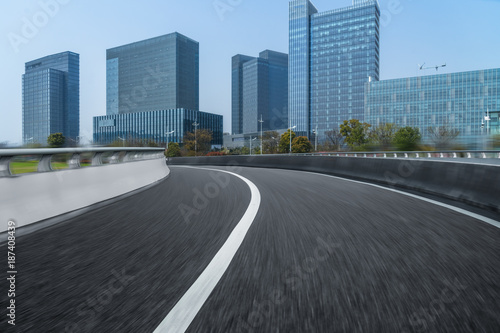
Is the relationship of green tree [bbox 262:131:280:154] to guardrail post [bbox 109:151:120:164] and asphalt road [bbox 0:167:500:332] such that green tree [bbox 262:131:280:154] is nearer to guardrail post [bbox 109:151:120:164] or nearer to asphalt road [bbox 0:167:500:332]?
guardrail post [bbox 109:151:120:164]

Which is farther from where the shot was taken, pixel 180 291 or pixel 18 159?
pixel 18 159

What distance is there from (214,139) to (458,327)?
164113 mm

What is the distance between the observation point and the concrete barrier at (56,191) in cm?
531

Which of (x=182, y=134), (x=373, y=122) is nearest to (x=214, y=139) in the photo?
(x=182, y=134)

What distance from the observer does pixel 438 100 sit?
136375 mm

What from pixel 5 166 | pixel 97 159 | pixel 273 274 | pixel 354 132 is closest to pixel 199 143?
pixel 354 132

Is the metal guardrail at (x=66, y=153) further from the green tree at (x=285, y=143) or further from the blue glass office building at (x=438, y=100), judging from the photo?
the blue glass office building at (x=438, y=100)

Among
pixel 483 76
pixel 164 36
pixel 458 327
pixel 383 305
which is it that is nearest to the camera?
pixel 458 327

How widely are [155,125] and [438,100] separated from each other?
10409 cm

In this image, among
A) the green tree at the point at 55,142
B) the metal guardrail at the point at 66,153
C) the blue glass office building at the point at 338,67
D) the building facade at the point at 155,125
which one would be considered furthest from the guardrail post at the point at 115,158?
the blue glass office building at the point at 338,67

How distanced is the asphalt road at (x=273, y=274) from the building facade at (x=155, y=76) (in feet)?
504

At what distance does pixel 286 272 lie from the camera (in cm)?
344

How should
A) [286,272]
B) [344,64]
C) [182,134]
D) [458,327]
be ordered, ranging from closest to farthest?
1. [458,327]
2. [286,272]
3. [182,134]
4. [344,64]

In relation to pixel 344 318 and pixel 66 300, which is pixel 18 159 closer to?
pixel 66 300
